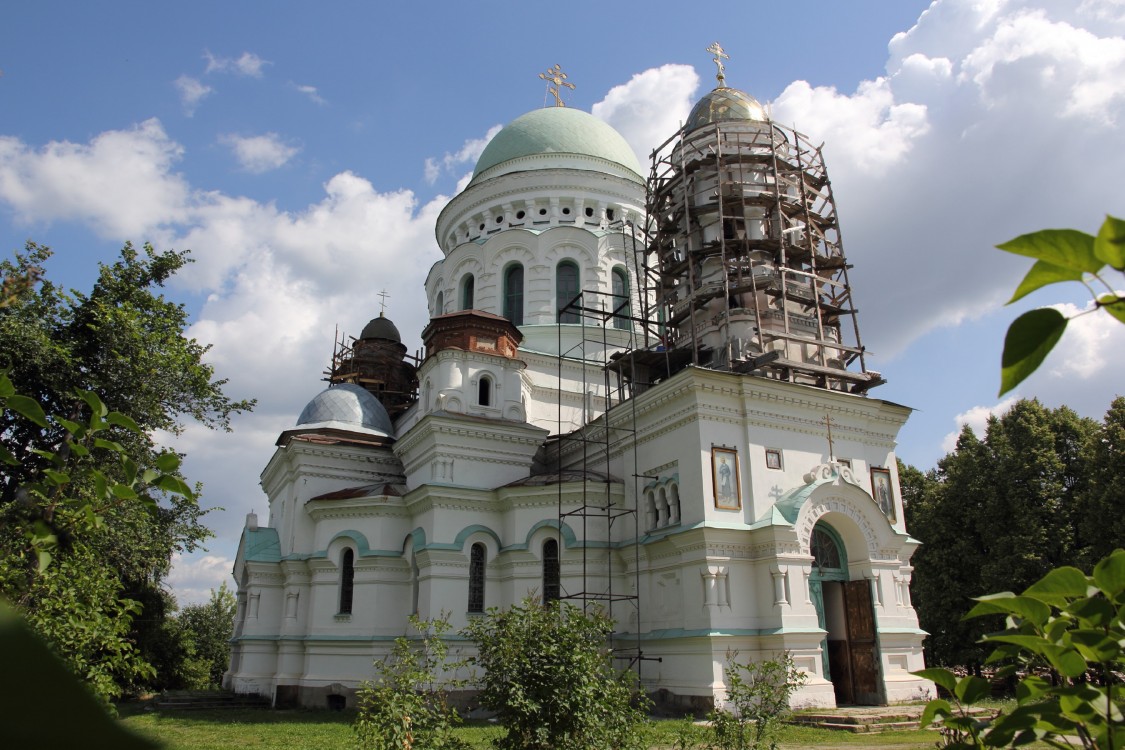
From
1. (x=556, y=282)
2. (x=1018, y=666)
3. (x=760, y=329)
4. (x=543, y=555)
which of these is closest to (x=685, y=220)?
(x=760, y=329)

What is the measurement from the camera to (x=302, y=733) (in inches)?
492

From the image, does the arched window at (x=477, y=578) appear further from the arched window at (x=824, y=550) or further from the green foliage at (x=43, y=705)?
the green foliage at (x=43, y=705)

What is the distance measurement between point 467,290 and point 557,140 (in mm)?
5295

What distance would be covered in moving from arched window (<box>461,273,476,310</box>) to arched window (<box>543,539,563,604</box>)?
372 inches

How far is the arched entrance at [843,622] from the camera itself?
14.5 metres

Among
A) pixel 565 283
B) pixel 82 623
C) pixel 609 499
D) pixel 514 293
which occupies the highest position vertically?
pixel 565 283

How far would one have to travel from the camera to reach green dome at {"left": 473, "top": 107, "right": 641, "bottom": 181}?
2450cm

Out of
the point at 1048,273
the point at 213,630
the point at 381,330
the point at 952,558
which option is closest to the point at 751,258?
the point at 952,558

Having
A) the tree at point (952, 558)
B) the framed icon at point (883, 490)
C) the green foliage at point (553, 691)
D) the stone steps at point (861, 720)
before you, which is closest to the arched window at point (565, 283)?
the framed icon at point (883, 490)

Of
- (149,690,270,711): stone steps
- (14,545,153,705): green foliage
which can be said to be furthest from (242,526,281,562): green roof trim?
(14,545,153,705): green foliage

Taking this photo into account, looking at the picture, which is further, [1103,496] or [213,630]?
[213,630]

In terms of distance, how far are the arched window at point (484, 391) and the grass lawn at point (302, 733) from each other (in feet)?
23.5

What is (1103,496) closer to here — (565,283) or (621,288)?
(621,288)

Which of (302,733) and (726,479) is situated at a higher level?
Answer: (726,479)
